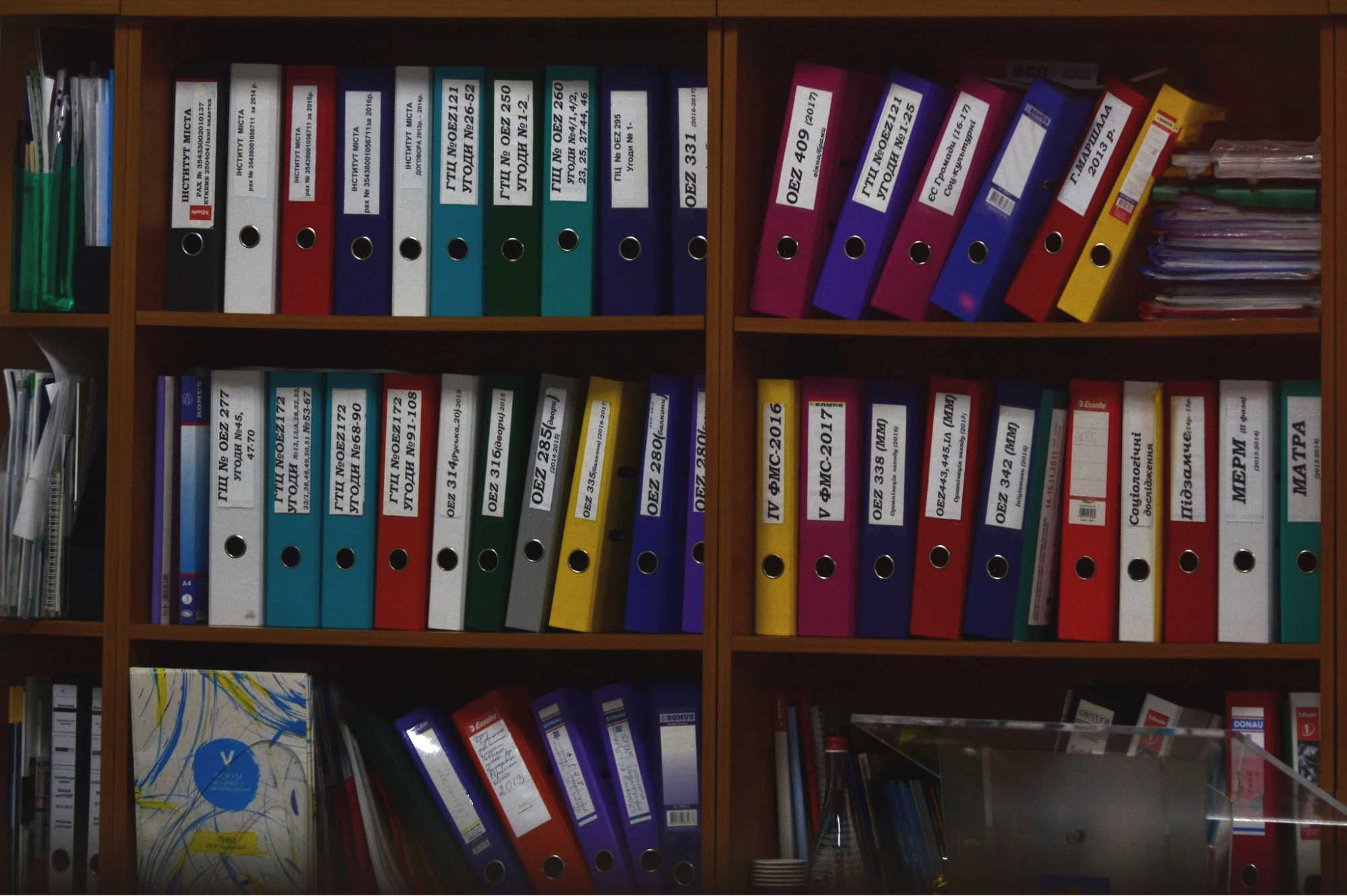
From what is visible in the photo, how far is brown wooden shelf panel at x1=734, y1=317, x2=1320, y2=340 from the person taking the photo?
145 cm

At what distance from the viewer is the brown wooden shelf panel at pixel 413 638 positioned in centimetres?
151

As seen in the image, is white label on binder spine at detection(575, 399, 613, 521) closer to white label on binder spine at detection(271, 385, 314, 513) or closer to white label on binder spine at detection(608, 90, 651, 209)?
white label on binder spine at detection(608, 90, 651, 209)

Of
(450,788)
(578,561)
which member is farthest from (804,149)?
(450,788)

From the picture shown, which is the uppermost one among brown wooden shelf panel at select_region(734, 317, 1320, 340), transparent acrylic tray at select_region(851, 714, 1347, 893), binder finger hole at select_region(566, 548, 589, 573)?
brown wooden shelf panel at select_region(734, 317, 1320, 340)

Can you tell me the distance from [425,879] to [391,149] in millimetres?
1067

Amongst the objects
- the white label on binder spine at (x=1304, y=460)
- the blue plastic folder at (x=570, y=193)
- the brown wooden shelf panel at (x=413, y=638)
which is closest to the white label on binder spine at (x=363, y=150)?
the blue plastic folder at (x=570, y=193)

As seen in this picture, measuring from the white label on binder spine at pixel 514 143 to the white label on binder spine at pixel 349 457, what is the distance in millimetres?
355

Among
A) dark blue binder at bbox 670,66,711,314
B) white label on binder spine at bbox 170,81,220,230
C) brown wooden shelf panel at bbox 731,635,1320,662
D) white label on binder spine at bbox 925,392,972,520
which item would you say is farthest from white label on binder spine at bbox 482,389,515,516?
white label on binder spine at bbox 925,392,972,520

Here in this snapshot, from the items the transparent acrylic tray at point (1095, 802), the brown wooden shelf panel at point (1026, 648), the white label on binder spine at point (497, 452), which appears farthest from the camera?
the white label on binder spine at point (497, 452)

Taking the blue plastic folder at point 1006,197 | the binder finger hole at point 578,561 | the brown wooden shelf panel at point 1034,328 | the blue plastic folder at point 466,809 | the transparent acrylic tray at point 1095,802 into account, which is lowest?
the blue plastic folder at point 466,809

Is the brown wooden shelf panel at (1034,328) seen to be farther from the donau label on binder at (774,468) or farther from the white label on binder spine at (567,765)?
the white label on binder spine at (567,765)

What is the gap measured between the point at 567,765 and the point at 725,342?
0.64 metres

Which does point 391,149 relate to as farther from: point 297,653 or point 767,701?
point 767,701

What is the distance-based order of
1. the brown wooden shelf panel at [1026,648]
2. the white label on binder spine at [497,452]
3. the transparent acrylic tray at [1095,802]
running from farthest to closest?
the white label on binder spine at [497,452] < the brown wooden shelf panel at [1026,648] < the transparent acrylic tray at [1095,802]
